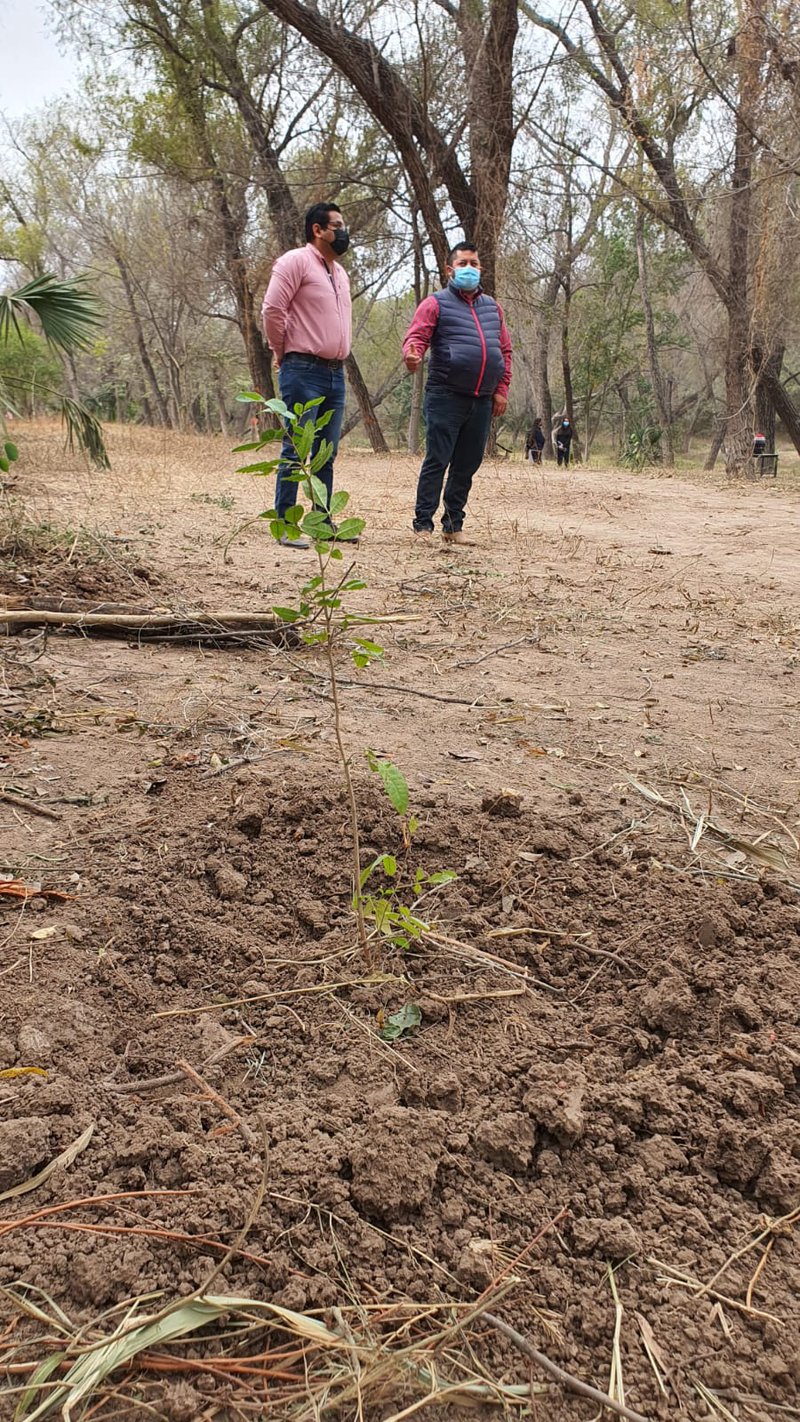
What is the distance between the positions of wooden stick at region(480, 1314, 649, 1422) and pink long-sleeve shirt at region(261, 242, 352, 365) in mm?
4822

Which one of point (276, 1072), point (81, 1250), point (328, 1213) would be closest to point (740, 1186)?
point (328, 1213)

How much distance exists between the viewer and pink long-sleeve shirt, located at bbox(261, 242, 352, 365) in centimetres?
466

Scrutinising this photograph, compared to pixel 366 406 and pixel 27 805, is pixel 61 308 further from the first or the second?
pixel 366 406

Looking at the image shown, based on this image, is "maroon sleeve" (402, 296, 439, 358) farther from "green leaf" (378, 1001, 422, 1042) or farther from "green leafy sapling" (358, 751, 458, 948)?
"green leaf" (378, 1001, 422, 1042)

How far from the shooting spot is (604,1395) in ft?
2.68

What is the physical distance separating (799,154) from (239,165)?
11.3 metres

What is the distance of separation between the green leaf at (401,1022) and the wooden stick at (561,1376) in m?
0.43

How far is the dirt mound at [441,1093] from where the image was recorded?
0.92m

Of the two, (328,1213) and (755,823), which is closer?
(328,1213)

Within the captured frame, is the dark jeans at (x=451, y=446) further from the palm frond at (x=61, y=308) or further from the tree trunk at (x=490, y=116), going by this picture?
the tree trunk at (x=490, y=116)

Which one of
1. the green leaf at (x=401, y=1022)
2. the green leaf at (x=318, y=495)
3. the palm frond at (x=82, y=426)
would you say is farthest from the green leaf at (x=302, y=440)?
the palm frond at (x=82, y=426)

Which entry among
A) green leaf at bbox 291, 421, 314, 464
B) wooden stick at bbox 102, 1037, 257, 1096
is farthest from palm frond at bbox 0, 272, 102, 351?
wooden stick at bbox 102, 1037, 257, 1096

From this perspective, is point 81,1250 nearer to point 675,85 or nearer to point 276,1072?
point 276,1072

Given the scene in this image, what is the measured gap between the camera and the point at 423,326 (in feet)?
16.9
